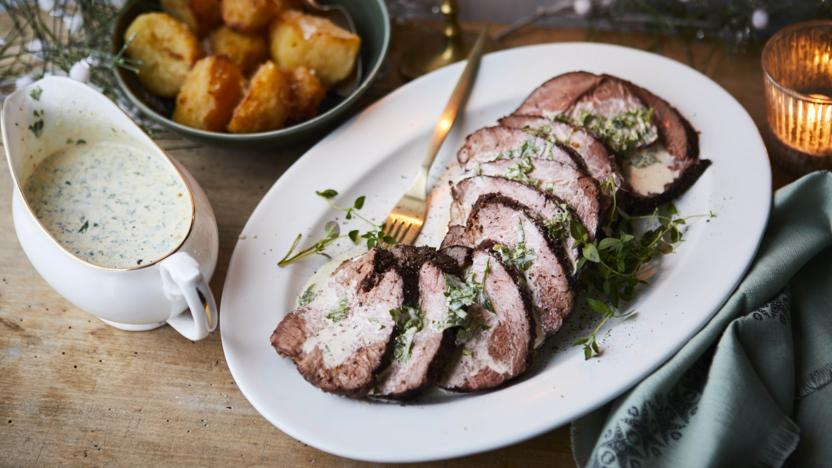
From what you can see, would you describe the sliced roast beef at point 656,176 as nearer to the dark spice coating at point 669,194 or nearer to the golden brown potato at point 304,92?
the dark spice coating at point 669,194

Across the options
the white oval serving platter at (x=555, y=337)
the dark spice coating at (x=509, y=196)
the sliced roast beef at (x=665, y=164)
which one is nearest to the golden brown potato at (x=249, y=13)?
the white oval serving platter at (x=555, y=337)

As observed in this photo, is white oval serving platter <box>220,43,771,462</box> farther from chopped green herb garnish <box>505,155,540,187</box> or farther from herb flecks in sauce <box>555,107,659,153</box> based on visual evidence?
chopped green herb garnish <box>505,155,540,187</box>

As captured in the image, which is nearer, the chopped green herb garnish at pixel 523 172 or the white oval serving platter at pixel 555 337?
the white oval serving platter at pixel 555 337

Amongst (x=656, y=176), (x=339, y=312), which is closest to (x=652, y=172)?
(x=656, y=176)

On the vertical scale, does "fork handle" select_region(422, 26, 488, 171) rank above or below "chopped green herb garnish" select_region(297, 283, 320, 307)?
above

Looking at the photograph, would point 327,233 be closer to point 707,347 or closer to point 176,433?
point 176,433

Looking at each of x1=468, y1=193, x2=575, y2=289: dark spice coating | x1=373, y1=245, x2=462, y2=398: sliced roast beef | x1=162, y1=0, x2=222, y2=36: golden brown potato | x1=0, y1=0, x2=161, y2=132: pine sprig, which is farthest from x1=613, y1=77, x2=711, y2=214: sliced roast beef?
x1=0, y1=0, x2=161, y2=132: pine sprig

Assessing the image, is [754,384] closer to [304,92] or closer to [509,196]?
[509,196]
